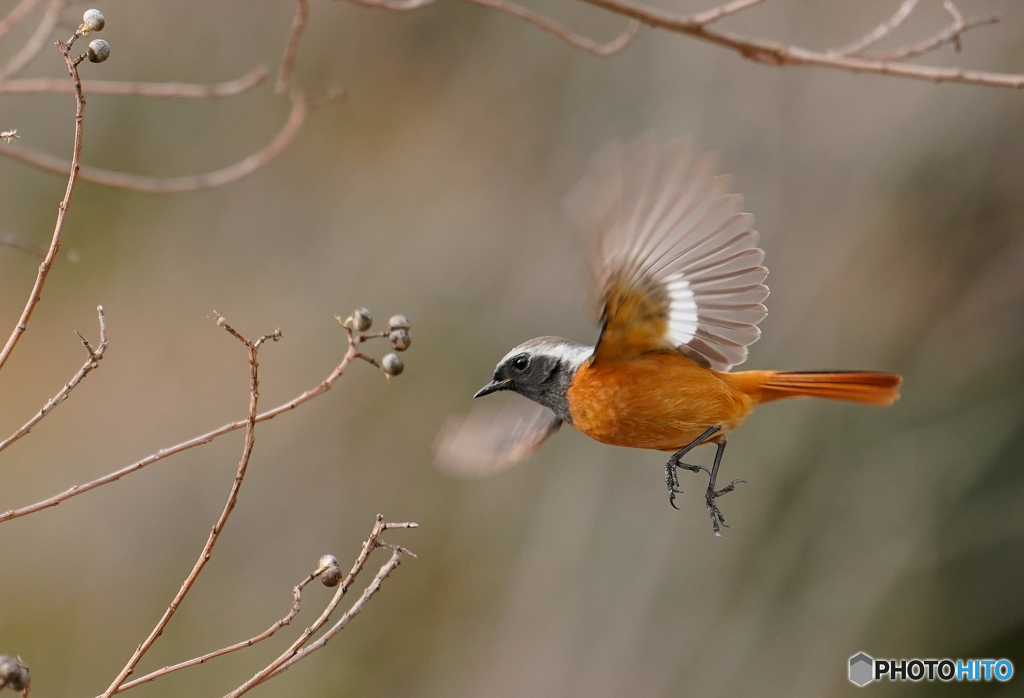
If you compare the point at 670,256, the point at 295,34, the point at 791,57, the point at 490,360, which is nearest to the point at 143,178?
the point at 295,34

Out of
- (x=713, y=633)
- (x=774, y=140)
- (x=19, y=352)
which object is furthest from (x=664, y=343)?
(x=19, y=352)

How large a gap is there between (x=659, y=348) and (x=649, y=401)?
18 cm

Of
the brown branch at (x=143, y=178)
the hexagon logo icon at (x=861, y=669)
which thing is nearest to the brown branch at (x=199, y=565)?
the brown branch at (x=143, y=178)

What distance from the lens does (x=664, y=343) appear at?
2424 millimetres

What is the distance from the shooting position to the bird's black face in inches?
95.2

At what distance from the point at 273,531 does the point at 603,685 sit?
253 centimetres

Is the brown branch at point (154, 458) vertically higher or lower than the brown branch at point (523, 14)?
lower

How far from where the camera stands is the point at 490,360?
561 cm

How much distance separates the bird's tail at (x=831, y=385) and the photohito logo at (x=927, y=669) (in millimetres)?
2632

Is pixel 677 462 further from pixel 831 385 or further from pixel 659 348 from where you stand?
pixel 831 385

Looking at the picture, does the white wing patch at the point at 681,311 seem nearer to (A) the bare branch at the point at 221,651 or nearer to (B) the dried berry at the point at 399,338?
(B) the dried berry at the point at 399,338

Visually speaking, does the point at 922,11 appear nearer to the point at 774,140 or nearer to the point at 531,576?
the point at 774,140

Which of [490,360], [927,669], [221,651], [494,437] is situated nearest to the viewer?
[221,651]

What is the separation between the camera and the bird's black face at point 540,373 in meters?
2.42
